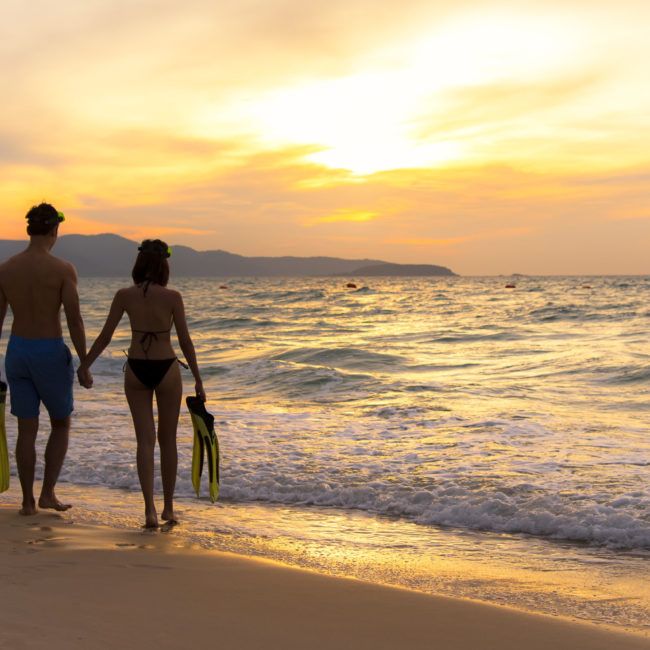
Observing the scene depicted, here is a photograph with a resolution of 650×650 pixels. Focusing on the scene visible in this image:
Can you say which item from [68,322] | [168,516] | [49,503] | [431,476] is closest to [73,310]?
[68,322]

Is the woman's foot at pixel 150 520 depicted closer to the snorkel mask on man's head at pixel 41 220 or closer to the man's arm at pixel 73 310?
the man's arm at pixel 73 310

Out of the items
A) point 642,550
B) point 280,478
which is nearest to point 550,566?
point 642,550

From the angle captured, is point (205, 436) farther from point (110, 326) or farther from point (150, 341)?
point (110, 326)

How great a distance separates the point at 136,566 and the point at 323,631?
1346mm

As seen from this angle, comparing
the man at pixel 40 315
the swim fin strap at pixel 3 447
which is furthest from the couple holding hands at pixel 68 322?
the swim fin strap at pixel 3 447

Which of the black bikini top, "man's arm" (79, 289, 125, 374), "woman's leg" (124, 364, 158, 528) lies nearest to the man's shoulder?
"man's arm" (79, 289, 125, 374)

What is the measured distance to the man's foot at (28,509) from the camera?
561 centimetres

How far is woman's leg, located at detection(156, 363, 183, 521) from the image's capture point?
211 inches

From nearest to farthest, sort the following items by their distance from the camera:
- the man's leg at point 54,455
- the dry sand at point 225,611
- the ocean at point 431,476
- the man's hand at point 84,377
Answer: the dry sand at point 225,611, the ocean at point 431,476, the man's hand at point 84,377, the man's leg at point 54,455

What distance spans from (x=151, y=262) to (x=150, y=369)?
723mm

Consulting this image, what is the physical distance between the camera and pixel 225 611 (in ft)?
12.3

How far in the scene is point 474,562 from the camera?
5.04 meters

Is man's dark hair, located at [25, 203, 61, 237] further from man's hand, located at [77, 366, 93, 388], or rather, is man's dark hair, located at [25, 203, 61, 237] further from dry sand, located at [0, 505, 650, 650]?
dry sand, located at [0, 505, 650, 650]

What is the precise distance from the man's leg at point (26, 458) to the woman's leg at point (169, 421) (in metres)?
0.91
